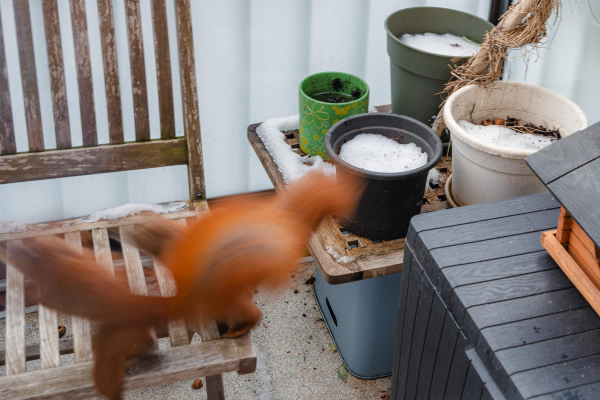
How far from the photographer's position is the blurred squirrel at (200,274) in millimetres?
984

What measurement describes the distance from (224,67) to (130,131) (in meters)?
0.34

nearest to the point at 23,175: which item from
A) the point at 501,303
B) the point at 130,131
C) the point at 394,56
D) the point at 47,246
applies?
the point at 47,246

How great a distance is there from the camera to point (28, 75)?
122 cm

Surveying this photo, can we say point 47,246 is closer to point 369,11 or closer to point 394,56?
point 394,56

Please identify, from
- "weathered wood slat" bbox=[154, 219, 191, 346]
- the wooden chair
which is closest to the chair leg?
the wooden chair

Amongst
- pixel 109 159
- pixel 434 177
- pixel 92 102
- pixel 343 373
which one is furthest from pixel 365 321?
pixel 92 102

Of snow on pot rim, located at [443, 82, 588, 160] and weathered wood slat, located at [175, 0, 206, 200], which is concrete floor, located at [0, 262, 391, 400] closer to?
weathered wood slat, located at [175, 0, 206, 200]

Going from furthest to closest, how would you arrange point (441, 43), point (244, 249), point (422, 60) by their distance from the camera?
1. point (441, 43)
2. point (422, 60)
3. point (244, 249)

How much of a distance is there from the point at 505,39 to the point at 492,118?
0.59 feet

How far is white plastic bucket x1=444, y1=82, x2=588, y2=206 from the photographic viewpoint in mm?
1071

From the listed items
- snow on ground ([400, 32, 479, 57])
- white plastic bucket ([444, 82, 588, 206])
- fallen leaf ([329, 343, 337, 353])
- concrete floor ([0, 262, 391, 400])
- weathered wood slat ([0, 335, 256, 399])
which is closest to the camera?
weathered wood slat ([0, 335, 256, 399])

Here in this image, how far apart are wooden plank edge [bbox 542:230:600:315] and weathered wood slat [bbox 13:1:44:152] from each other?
1069 millimetres

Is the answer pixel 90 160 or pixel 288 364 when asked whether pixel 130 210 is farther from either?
pixel 288 364

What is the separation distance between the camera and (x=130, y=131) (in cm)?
169
